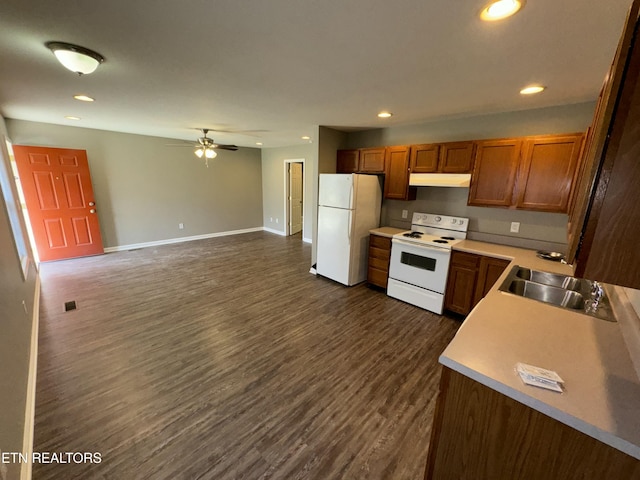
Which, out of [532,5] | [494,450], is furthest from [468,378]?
[532,5]

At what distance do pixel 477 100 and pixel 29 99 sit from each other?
4.70 meters

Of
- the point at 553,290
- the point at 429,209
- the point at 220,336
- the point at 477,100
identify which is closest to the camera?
the point at 553,290

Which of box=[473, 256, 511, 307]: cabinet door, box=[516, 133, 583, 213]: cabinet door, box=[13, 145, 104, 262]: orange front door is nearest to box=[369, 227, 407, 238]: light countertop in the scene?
box=[473, 256, 511, 307]: cabinet door

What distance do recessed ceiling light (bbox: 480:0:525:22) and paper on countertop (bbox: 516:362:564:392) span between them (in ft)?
5.11

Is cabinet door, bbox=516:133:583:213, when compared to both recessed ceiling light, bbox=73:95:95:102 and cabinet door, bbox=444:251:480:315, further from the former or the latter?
recessed ceiling light, bbox=73:95:95:102

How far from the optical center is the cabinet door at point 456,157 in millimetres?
2957

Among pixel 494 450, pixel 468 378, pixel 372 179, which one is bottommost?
pixel 494 450

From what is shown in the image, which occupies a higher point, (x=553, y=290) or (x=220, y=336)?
(x=553, y=290)

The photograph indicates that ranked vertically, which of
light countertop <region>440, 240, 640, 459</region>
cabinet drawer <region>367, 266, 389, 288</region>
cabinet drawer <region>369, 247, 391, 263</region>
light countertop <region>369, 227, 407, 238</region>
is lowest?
cabinet drawer <region>367, 266, 389, 288</region>

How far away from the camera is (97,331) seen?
2.71m

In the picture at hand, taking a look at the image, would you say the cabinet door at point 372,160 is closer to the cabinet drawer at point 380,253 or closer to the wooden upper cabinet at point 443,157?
the wooden upper cabinet at point 443,157

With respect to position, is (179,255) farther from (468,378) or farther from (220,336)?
(468,378)

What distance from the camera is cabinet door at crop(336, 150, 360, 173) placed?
3.97m

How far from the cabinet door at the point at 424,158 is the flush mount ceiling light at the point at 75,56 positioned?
10.3 ft
